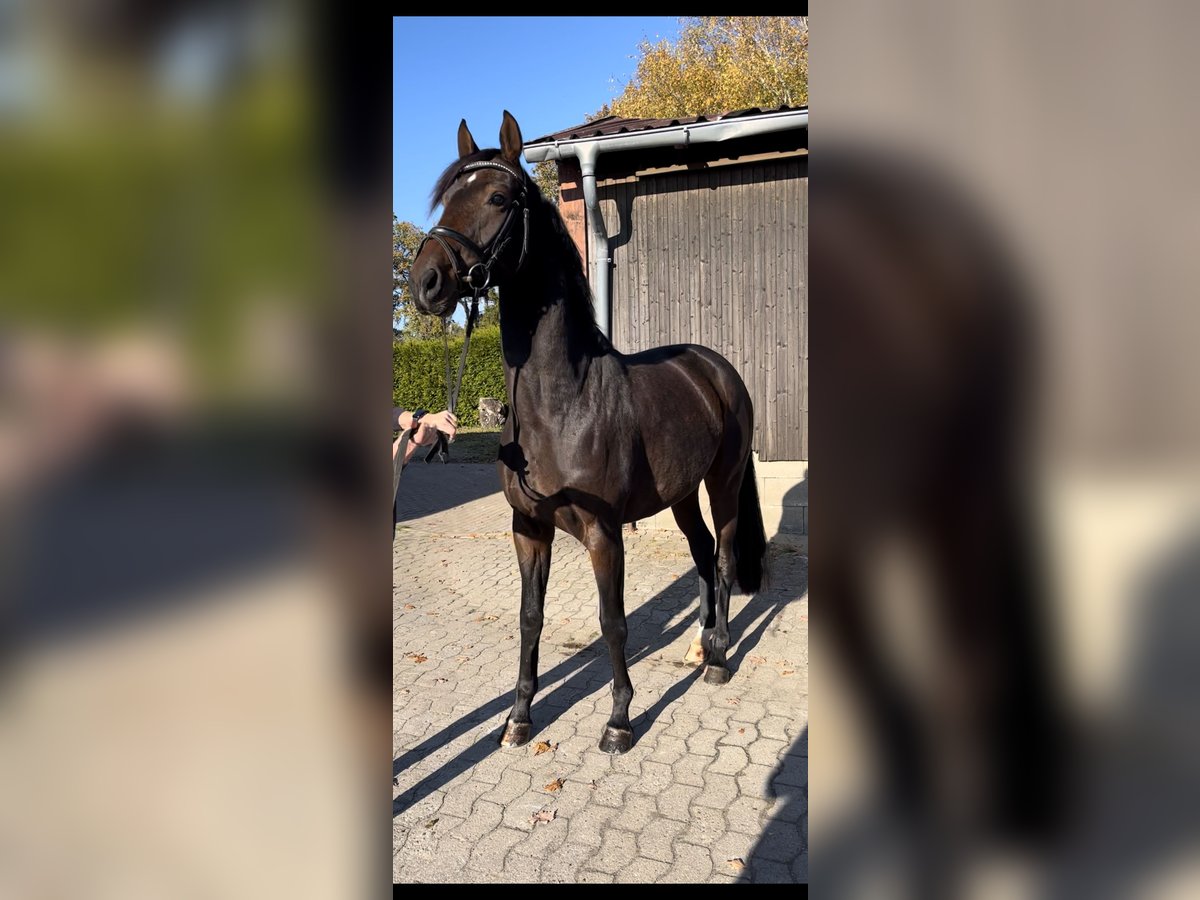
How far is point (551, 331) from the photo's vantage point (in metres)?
2.97

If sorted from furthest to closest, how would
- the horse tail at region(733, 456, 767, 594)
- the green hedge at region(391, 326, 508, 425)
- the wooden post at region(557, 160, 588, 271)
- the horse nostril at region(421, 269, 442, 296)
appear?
the green hedge at region(391, 326, 508, 425), the wooden post at region(557, 160, 588, 271), the horse tail at region(733, 456, 767, 594), the horse nostril at region(421, 269, 442, 296)

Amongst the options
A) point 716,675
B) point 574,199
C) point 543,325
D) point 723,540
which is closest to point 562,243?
point 543,325

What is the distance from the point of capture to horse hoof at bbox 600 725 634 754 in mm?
3143

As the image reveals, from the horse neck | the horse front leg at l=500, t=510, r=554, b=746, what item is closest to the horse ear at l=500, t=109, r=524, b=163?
Answer: the horse neck

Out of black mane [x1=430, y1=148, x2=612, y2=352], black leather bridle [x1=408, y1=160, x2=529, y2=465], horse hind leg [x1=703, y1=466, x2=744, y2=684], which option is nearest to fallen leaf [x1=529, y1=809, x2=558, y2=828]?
black leather bridle [x1=408, y1=160, x2=529, y2=465]

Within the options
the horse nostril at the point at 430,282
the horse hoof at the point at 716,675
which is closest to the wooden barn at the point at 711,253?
the horse hoof at the point at 716,675

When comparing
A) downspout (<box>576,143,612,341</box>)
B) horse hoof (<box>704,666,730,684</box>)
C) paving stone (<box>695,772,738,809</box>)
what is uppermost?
downspout (<box>576,143,612,341</box>)

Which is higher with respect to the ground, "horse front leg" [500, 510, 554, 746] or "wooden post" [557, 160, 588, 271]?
"wooden post" [557, 160, 588, 271]

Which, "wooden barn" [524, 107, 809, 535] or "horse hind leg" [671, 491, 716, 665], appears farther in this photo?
"wooden barn" [524, 107, 809, 535]
